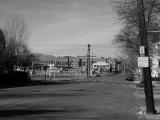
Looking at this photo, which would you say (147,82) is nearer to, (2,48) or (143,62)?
(143,62)

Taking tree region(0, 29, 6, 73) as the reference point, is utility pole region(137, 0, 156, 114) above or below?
below

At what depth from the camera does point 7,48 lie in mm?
48312

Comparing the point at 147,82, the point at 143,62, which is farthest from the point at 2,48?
the point at 147,82

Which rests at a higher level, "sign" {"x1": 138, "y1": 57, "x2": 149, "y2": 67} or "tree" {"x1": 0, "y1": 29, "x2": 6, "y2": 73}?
"tree" {"x1": 0, "y1": 29, "x2": 6, "y2": 73}

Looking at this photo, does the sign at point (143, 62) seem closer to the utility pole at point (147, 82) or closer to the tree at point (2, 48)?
the utility pole at point (147, 82)

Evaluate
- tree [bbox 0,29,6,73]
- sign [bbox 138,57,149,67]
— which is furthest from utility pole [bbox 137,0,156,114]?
tree [bbox 0,29,6,73]

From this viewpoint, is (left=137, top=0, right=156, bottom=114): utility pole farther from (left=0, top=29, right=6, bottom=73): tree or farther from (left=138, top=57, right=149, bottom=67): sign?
(left=0, top=29, right=6, bottom=73): tree

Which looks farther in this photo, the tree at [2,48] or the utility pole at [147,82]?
the tree at [2,48]

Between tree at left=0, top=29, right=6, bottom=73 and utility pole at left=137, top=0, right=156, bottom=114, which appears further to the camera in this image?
tree at left=0, top=29, right=6, bottom=73

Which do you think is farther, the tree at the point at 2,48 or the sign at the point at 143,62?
the tree at the point at 2,48

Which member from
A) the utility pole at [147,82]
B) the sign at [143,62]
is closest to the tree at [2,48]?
the utility pole at [147,82]

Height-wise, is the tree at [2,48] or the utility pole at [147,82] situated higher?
the tree at [2,48]

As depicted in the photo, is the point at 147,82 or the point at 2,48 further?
the point at 2,48

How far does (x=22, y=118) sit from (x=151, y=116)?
550 cm
